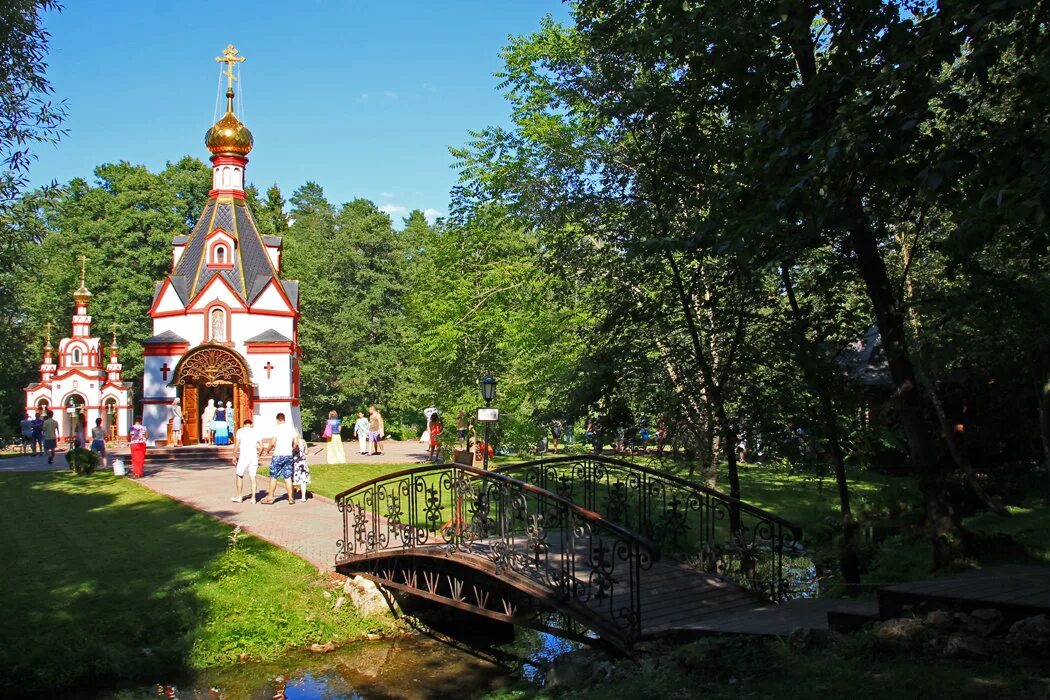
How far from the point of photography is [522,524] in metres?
10.2

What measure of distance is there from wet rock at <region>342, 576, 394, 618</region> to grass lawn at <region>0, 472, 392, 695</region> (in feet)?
0.48

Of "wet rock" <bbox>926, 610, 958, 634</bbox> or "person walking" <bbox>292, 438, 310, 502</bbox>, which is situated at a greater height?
"person walking" <bbox>292, 438, 310, 502</bbox>

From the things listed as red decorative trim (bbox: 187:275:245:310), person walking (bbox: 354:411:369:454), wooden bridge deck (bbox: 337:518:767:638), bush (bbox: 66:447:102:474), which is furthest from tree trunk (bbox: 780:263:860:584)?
red decorative trim (bbox: 187:275:245:310)

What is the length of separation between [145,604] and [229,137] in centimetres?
3092

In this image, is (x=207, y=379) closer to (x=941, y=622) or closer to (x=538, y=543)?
(x=538, y=543)

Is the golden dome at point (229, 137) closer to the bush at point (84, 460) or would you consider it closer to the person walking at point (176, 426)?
the person walking at point (176, 426)

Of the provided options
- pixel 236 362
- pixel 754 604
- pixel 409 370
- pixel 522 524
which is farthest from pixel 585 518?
pixel 409 370

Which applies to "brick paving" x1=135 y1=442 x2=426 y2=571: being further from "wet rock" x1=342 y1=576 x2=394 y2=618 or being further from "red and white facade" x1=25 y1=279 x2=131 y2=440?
"red and white facade" x1=25 y1=279 x2=131 y2=440

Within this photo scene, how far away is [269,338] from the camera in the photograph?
3628 centimetres

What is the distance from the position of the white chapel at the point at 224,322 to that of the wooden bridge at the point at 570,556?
23881 millimetres

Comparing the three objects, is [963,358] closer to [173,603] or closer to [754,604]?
[754,604]

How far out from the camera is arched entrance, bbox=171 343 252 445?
111ft

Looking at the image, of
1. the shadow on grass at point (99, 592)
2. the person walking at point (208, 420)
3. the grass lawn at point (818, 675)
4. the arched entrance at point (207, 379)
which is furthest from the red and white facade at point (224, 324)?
the grass lawn at point (818, 675)

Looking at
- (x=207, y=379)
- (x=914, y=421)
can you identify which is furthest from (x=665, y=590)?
(x=207, y=379)
